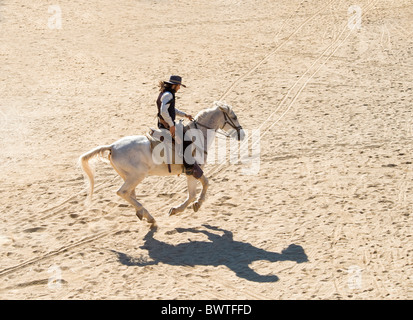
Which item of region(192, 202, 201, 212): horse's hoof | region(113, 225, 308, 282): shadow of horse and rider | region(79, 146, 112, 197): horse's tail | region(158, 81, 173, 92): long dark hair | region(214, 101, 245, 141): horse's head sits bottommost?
region(113, 225, 308, 282): shadow of horse and rider

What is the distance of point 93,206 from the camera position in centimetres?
1300

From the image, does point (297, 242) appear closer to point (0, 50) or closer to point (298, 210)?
point (298, 210)

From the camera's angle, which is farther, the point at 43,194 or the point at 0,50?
the point at 0,50

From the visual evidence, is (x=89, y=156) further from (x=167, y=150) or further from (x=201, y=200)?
(x=201, y=200)

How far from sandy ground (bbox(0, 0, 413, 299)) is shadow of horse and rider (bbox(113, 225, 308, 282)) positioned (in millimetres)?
34

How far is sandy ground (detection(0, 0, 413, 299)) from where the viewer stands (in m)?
10.4

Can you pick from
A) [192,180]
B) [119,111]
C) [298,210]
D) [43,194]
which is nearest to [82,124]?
[119,111]

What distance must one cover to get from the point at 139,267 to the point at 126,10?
17499 mm

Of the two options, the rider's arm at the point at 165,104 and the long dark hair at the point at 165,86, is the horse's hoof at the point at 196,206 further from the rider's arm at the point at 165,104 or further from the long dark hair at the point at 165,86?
the long dark hair at the point at 165,86

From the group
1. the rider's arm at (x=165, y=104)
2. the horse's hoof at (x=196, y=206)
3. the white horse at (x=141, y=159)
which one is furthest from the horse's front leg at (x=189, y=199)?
the rider's arm at (x=165, y=104)

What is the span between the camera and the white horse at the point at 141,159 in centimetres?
1162

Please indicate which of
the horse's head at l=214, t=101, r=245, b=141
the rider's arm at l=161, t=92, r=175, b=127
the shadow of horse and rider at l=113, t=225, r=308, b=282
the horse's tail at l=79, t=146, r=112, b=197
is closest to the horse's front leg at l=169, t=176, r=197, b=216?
the shadow of horse and rider at l=113, t=225, r=308, b=282

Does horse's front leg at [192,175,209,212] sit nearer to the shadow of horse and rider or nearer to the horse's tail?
the shadow of horse and rider

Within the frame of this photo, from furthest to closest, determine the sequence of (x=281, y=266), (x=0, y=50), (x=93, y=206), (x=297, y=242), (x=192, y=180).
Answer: (x=0, y=50)
(x=93, y=206)
(x=192, y=180)
(x=297, y=242)
(x=281, y=266)
